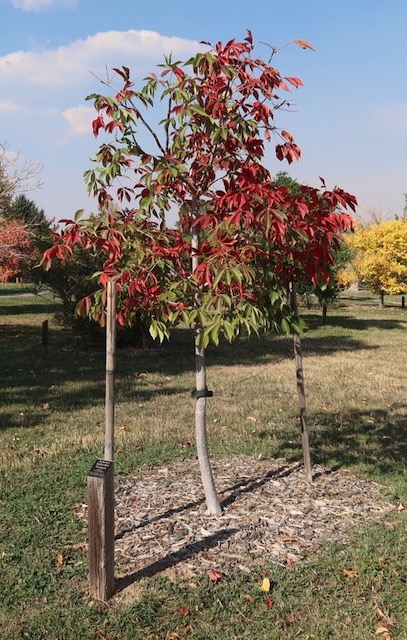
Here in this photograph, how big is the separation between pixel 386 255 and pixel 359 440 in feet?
67.9

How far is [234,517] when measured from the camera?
15.6 feet

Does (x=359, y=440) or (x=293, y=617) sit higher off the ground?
(x=359, y=440)

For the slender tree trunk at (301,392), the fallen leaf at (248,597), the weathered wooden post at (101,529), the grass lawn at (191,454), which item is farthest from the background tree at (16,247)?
the fallen leaf at (248,597)

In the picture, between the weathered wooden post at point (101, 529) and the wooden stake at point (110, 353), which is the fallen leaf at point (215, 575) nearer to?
the weathered wooden post at point (101, 529)

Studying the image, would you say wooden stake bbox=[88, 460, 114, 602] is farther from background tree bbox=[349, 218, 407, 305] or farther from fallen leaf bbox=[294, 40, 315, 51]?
background tree bbox=[349, 218, 407, 305]

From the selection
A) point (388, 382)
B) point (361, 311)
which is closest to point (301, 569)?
point (388, 382)

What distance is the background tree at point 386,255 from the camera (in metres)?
26.2

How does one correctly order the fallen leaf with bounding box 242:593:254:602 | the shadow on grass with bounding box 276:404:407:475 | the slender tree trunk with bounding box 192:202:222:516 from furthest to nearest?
the shadow on grass with bounding box 276:404:407:475, the slender tree trunk with bounding box 192:202:222:516, the fallen leaf with bounding box 242:593:254:602

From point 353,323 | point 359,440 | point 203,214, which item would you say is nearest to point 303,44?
point 203,214

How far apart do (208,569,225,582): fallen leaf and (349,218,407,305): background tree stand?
2375cm

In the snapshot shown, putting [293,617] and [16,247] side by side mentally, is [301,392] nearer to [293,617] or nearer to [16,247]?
[293,617]

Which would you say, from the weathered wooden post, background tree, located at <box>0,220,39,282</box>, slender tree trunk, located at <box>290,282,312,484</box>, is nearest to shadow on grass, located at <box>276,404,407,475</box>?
slender tree trunk, located at <box>290,282,312,484</box>

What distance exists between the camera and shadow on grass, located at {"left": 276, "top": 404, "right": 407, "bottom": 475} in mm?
6297

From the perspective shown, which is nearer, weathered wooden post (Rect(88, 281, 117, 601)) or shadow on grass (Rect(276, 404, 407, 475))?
weathered wooden post (Rect(88, 281, 117, 601))
